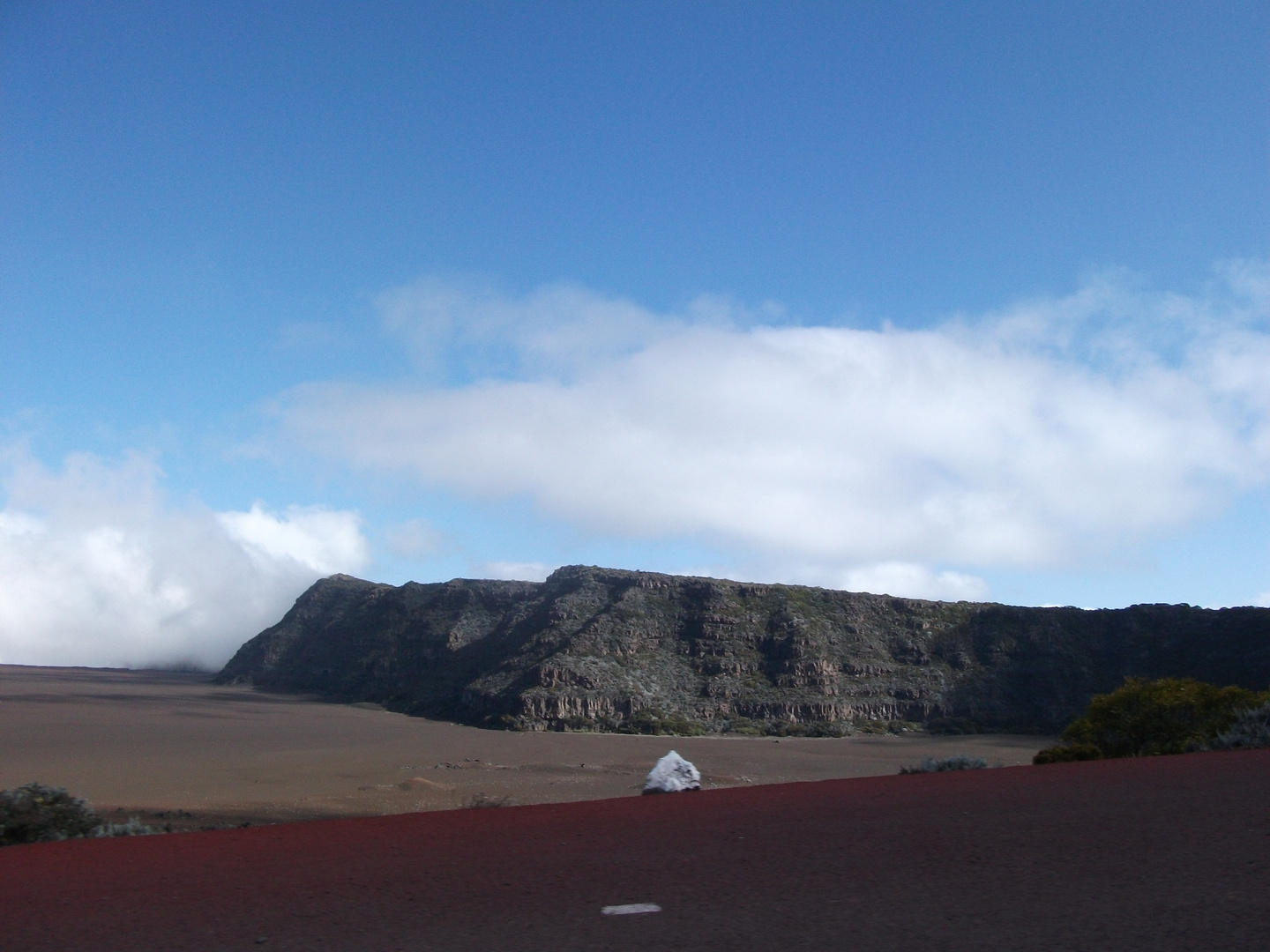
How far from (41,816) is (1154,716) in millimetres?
23257

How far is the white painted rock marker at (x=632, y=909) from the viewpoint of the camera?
724 cm

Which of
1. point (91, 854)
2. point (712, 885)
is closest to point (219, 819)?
point (91, 854)

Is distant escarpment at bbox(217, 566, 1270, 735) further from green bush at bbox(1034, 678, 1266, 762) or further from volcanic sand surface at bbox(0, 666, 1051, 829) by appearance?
green bush at bbox(1034, 678, 1266, 762)

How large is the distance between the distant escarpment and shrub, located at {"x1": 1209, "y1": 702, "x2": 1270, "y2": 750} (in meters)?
36.3

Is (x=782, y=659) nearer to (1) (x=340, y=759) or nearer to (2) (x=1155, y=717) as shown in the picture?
(1) (x=340, y=759)

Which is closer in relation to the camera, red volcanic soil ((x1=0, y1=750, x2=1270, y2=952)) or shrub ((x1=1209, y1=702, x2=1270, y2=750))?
red volcanic soil ((x1=0, y1=750, x2=1270, y2=952))

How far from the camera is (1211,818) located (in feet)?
32.9

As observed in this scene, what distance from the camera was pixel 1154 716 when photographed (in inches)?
917

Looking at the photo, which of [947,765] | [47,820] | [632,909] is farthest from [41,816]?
[947,765]

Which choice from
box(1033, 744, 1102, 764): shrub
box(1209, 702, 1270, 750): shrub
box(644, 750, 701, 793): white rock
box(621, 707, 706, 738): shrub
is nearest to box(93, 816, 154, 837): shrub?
box(644, 750, 701, 793): white rock

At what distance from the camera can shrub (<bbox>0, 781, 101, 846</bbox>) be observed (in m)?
11.9

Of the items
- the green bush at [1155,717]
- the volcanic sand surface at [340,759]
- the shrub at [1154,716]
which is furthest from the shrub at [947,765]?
the volcanic sand surface at [340,759]

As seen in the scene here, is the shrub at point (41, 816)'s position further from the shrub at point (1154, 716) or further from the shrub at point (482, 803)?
the shrub at point (1154, 716)

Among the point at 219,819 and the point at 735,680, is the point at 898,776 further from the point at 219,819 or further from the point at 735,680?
the point at 735,680
